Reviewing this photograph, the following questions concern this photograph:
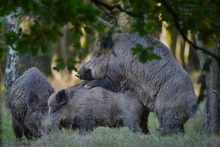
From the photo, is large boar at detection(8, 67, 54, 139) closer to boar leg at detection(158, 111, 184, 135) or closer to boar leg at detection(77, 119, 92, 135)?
boar leg at detection(77, 119, 92, 135)

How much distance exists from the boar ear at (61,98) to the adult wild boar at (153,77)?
60 cm

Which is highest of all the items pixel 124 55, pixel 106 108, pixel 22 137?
pixel 124 55

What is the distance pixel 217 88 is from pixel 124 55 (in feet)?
5.52

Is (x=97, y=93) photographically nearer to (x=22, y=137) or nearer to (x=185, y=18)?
(x=22, y=137)

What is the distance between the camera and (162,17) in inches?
249

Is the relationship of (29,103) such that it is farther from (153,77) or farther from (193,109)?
(193,109)

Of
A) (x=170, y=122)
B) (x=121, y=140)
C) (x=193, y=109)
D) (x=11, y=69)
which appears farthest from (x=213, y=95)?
(x=11, y=69)

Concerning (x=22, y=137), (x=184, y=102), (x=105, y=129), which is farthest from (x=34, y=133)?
(x=184, y=102)

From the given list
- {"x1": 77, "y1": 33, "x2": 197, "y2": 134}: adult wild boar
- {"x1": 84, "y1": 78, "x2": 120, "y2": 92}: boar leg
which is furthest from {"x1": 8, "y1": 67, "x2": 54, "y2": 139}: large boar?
{"x1": 77, "y1": 33, "x2": 197, "y2": 134}: adult wild boar

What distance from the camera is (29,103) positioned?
11.0 meters

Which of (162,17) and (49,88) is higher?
(162,17)

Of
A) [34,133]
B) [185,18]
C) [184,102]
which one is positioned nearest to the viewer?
[185,18]

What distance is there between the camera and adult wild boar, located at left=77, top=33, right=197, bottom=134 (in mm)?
9648

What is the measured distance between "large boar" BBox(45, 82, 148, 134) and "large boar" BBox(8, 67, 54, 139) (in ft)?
1.33
